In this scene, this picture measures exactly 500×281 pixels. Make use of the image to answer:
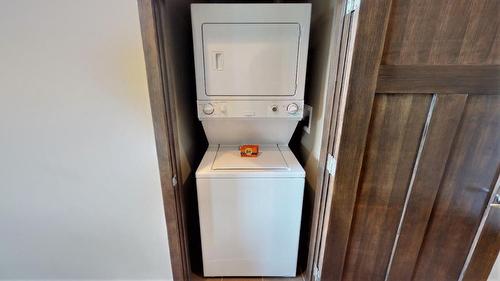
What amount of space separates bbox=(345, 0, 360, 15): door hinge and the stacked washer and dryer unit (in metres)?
0.41

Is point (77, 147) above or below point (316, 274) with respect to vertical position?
above

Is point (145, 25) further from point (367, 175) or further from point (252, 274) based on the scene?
point (252, 274)

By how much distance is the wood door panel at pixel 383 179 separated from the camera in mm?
956

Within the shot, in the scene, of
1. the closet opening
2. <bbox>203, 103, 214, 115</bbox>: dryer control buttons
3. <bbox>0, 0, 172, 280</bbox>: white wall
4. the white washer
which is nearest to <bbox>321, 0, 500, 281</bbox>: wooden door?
the closet opening

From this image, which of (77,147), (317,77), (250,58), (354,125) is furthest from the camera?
(317,77)

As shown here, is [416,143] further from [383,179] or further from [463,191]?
[463,191]

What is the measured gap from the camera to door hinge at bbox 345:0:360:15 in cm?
86

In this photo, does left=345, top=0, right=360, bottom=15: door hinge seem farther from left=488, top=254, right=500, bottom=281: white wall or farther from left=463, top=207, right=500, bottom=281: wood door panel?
left=488, top=254, right=500, bottom=281: white wall

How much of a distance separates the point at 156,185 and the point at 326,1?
1707mm

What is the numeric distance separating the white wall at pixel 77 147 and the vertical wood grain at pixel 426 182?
145cm

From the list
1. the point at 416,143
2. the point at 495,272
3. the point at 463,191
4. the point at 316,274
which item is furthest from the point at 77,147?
the point at 495,272

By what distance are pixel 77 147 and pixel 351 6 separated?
1.62 metres

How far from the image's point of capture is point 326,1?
4.71 feet

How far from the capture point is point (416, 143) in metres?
1.00
